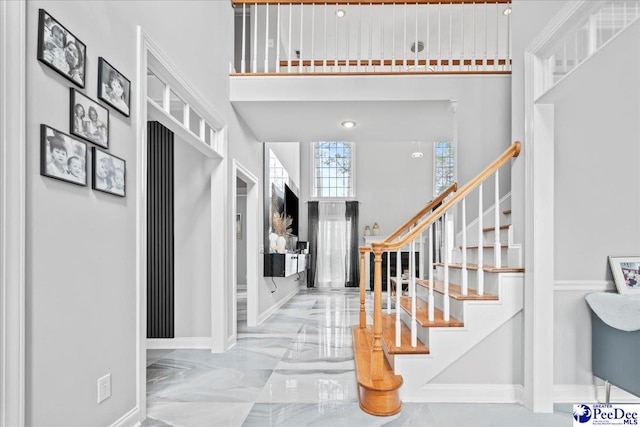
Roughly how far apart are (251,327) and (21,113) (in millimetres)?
4161

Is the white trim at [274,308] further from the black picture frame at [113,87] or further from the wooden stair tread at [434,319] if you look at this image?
the black picture frame at [113,87]

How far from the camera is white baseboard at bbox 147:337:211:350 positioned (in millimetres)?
4250

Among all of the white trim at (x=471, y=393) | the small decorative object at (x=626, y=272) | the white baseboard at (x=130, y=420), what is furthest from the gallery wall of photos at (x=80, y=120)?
the small decorative object at (x=626, y=272)

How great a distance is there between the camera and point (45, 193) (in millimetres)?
1677

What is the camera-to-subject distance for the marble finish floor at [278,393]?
2492 mm

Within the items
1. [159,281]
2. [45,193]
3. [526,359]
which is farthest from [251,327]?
[45,193]

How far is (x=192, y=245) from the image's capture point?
429cm

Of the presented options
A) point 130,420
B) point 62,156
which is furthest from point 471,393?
point 62,156

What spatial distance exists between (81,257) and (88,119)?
649 millimetres

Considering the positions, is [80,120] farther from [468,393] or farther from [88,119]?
[468,393]

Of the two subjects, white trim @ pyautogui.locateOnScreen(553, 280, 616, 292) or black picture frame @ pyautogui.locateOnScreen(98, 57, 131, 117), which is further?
white trim @ pyautogui.locateOnScreen(553, 280, 616, 292)

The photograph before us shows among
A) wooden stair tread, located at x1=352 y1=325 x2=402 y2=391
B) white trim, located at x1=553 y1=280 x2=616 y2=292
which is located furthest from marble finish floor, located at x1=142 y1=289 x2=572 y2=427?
white trim, located at x1=553 y1=280 x2=616 y2=292

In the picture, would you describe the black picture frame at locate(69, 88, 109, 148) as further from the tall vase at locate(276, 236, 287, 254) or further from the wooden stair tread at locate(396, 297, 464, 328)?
the tall vase at locate(276, 236, 287, 254)

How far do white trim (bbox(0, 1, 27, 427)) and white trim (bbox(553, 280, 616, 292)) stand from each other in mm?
2975
